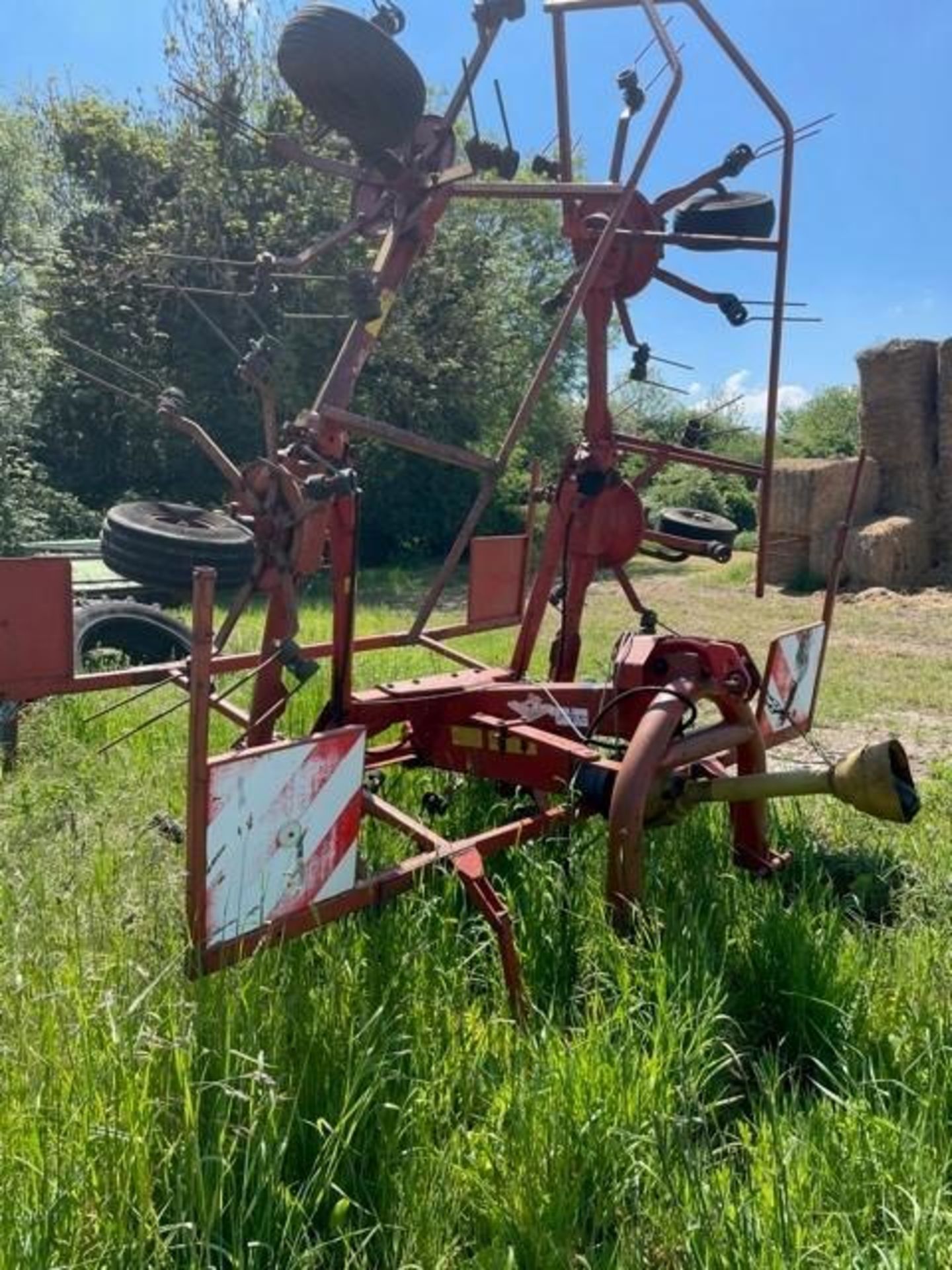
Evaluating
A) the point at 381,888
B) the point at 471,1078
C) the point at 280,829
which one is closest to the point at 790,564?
the point at 381,888

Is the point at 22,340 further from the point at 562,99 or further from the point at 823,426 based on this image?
the point at 823,426

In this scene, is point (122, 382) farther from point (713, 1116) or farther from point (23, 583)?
point (713, 1116)

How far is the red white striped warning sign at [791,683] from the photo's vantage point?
Result: 4000 millimetres

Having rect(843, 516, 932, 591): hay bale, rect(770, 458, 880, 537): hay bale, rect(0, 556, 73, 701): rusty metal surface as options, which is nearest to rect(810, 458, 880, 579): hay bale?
rect(770, 458, 880, 537): hay bale

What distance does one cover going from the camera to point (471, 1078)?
94.7 inches

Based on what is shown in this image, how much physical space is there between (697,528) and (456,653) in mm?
1124

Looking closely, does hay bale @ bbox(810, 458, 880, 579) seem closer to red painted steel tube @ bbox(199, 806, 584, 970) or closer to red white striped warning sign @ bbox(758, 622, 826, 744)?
red white striped warning sign @ bbox(758, 622, 826, 744)

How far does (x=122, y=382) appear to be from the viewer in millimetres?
14711

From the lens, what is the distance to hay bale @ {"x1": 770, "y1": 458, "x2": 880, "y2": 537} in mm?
15656

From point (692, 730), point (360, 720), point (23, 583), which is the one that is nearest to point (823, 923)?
point (692, 730)

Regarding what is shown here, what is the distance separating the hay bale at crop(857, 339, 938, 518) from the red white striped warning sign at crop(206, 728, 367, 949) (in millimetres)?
13921

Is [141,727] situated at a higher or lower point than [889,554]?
higher

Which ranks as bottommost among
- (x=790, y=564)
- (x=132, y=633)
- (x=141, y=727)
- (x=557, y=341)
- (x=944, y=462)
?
(x=790, y=564)

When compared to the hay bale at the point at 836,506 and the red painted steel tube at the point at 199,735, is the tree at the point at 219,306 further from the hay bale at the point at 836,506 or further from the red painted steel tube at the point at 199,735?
the red painted steel tube at the point at 199,735
